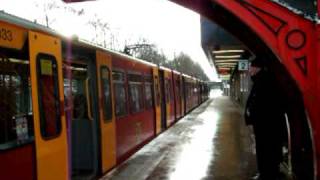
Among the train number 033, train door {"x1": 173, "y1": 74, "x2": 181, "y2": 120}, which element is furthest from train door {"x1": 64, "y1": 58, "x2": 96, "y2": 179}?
train door {"x1": 173, "y1": 74, "x2": 181, "y2": 120}

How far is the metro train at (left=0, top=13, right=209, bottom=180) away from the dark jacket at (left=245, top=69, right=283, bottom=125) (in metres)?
2.69

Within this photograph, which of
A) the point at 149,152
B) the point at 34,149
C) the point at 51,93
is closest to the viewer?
the point at 34,149

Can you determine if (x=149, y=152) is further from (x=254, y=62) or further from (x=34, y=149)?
(x=34, y=149)

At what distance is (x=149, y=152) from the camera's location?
13430mm

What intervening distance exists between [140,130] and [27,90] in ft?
25.8

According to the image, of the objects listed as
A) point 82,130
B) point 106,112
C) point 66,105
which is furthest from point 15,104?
point 106,112

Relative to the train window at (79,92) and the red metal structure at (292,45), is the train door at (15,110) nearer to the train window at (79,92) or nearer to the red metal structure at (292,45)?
the red metal structure at (292,45)

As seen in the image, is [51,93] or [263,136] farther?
[263,136]

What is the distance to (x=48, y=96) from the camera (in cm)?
658

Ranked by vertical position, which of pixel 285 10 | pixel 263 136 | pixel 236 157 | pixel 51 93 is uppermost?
pixel 285 10

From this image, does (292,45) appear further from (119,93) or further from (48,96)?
(119,93)

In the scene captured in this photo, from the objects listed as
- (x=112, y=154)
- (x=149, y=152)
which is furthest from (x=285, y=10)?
(x=149, y=152)

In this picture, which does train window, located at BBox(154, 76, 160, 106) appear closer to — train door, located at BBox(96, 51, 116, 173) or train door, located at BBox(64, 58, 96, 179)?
train door, located at BBox(96, 51, 116, 173)

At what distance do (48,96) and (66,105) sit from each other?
6.64ft
